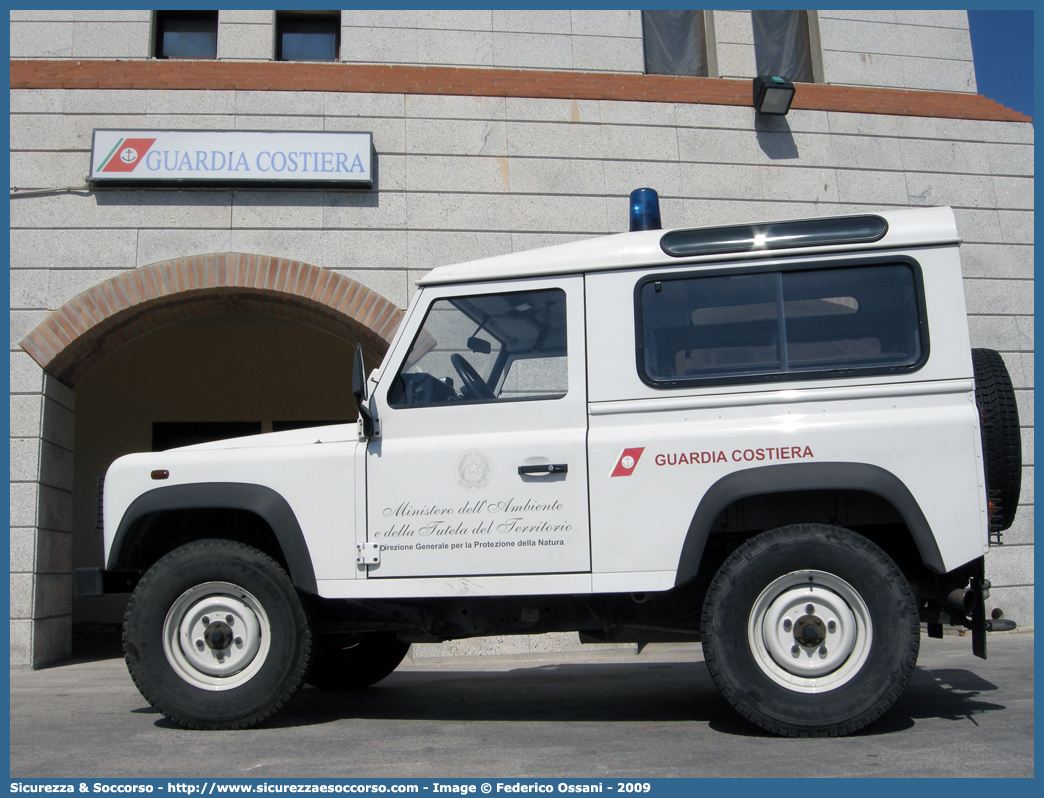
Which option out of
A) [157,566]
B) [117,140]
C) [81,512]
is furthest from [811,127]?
[81,512]

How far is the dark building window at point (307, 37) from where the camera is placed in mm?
8602

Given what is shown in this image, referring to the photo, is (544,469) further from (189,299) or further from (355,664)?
(189,299)

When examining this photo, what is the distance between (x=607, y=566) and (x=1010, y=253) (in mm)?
6575

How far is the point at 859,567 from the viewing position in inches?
148

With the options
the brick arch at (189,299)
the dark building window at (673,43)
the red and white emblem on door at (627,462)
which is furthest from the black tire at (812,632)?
the dark building window at (673,43)


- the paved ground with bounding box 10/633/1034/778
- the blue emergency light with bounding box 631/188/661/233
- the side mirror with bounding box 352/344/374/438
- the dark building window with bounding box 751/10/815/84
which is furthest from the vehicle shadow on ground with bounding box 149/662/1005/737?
the dark building window with bounding box 751/10/815/84

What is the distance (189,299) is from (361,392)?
14.5 feet

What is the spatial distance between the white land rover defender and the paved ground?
0.27m

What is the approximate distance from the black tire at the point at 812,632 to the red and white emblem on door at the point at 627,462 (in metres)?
0.63

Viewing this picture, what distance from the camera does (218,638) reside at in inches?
165

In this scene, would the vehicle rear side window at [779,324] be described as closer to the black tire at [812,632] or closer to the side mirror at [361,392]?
the black tire at [812,632]

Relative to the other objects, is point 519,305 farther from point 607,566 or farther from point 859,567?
point 859,567

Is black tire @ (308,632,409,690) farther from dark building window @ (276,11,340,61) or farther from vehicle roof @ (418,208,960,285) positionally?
dark building window @ (276,11,340,61)

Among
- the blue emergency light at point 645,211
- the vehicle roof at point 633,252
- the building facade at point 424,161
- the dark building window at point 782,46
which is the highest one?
the dark building window at point 782,46
